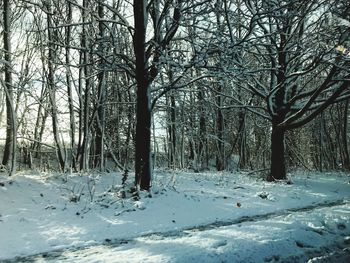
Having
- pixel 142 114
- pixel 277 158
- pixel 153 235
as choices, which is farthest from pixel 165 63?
pixel 277 158

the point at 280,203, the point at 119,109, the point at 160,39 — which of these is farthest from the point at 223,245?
the point at 119,109

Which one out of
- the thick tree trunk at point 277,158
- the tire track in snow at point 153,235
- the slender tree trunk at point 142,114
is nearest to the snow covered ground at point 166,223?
the tire track in snow at point 153,235

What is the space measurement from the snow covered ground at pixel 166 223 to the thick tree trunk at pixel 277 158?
8.20 feet

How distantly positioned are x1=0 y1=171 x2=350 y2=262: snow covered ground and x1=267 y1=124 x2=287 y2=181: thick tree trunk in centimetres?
250

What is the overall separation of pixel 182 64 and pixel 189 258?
17.3 feet

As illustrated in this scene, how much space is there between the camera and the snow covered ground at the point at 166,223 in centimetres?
582

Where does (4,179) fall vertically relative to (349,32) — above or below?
below

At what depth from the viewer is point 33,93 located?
49.4ft

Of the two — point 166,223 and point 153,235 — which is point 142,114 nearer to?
point 166,223

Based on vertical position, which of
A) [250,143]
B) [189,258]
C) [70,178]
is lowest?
[189,258]

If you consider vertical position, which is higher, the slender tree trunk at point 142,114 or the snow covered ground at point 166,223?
the slender tree trunk at point 142,114

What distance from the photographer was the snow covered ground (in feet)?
19.1

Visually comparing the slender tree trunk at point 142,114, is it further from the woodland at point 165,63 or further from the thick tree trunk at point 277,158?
the thick tree trunk at point 277,158

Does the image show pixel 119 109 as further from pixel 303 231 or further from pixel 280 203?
pixel 303 231
